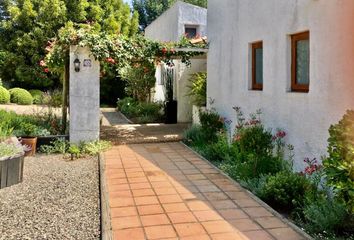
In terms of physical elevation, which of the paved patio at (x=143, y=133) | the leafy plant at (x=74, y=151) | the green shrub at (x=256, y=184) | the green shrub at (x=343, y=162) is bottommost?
the green shrub at (x=256, y=184)

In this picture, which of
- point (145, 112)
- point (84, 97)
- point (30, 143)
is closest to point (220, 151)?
point (84, 97)

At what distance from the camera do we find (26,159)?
9.57 meters

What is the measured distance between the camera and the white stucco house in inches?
656

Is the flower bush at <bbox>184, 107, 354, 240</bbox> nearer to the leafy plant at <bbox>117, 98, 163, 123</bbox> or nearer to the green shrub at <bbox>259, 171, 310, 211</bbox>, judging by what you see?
the green shrub at <bbox>259, 171, 310, 211</bbox>

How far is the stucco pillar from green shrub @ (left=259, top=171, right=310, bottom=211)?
240 inches

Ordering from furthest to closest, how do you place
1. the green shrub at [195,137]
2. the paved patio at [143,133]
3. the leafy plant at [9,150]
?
the paved patio at [143,133] < the green shrub at [195,137] < the leafy plant at [9,150]

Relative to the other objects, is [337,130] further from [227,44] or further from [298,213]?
[227,44]

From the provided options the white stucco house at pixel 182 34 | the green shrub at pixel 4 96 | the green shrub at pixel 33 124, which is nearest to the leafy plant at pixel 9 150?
the green shrub at pixel 33 124

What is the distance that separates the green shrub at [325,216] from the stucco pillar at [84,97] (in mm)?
7144

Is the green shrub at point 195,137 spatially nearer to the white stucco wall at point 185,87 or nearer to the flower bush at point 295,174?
the flower bush at point 295,174

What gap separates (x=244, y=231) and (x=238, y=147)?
3655mm

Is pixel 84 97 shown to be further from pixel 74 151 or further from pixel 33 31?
pixel 33 31

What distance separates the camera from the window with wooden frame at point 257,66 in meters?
9.00

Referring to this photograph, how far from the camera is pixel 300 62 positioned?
732 centimetres
